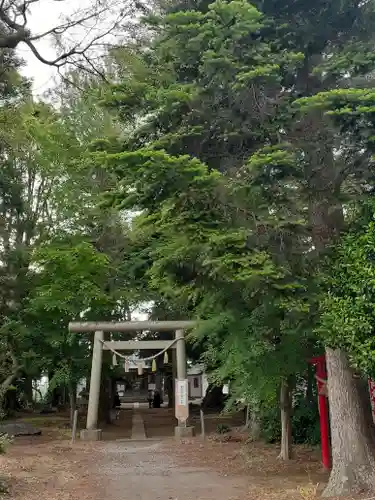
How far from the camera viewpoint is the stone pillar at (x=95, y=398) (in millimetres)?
16922

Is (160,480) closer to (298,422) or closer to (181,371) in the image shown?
(298,422)

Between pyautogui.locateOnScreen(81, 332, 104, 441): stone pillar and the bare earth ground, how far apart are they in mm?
1021

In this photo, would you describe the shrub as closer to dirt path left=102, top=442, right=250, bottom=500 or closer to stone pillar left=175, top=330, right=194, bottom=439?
dirt path left=102, top=442, right=250, bottom=500

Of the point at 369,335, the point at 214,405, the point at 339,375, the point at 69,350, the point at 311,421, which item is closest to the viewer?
the point at 369,335

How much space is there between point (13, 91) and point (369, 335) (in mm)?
7890

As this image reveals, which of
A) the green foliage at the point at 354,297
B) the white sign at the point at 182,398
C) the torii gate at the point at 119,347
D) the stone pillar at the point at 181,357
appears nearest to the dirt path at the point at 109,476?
the white sign at the point at 182,398

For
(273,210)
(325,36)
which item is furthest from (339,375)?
(325,36)

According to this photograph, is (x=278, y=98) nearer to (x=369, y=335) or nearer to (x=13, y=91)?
(x=369, y=335)

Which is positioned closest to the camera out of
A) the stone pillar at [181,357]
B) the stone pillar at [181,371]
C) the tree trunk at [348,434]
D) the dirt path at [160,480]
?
the tree trunk at [348,434]

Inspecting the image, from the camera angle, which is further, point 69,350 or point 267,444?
point 69,350

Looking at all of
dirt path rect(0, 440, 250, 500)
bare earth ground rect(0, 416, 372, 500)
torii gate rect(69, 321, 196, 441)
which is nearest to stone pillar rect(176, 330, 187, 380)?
torii gate rect(69, 321, 196, 441)

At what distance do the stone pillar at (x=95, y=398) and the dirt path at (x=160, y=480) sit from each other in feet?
10.5

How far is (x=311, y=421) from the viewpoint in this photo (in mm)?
14203

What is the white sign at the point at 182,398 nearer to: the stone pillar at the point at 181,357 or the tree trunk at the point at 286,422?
the stone pillar at the point at 181,357
